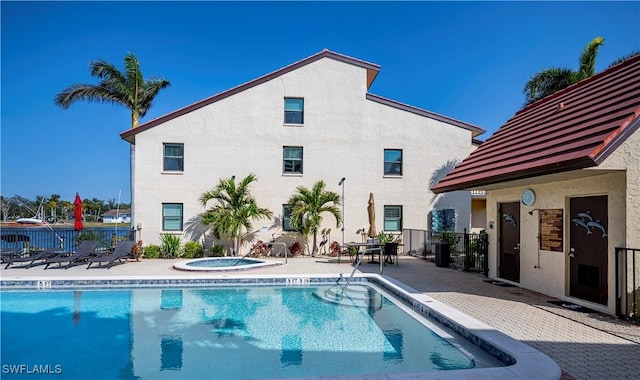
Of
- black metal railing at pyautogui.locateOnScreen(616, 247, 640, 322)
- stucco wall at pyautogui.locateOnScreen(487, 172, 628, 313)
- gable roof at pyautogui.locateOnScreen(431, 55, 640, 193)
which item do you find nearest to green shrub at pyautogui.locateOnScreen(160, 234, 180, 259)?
gable roof at pyautogui.locateOnScreen(431, 55, 640, 193)

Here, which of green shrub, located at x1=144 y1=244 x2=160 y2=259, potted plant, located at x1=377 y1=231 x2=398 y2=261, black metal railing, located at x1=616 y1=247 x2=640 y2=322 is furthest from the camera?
green shrub, located at x1=144 y1=244 x2=160 y2=259

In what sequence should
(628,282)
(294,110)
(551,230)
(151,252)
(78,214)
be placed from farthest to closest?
(294,110)
(151,252)
(78,214)
(551,230)
(628,282)

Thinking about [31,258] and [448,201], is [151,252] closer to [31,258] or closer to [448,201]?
[31,258]

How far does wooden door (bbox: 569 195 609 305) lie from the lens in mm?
7887

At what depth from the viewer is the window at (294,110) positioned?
1973cm

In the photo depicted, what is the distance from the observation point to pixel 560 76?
952 inches

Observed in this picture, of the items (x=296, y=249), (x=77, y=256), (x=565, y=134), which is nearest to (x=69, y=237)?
(x=77, y=256)

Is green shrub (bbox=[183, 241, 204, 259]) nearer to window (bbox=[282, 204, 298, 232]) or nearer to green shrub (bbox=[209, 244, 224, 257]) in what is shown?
green shrub (bbox=[209, 244, 224, 257])

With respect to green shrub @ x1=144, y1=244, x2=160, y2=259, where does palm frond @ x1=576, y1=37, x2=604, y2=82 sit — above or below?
above

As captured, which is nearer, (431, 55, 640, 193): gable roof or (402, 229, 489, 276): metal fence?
(431, 55, 640, 193): gable roof

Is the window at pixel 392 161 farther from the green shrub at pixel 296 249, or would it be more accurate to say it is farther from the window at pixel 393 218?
the green shrub at pixel 296 249

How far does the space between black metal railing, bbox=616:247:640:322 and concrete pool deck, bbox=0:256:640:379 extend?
1.06 ft

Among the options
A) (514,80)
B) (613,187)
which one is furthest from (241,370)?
(514,80)

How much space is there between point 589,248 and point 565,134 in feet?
8.66
